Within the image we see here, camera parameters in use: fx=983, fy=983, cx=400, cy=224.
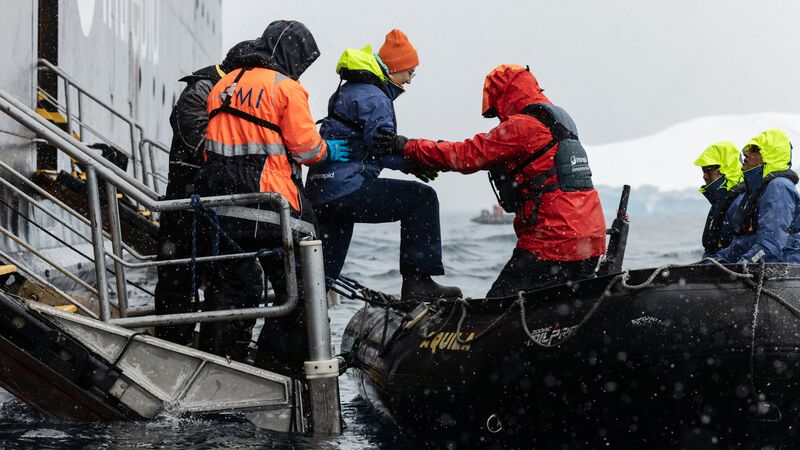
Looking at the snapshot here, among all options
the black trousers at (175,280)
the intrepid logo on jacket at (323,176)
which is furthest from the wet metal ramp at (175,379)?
the intrepid logo on jacket at (323,176)

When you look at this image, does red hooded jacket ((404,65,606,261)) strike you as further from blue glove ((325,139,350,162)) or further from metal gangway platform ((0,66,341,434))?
metal gangway platform ((0,66,341,434))

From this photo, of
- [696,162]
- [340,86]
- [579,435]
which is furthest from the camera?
[696,162]

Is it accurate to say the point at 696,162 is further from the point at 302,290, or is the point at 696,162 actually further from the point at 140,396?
the point at 140,396

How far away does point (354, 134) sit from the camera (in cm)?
595

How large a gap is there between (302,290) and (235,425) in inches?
31.7

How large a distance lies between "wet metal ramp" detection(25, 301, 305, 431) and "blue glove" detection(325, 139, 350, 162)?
1403 millimetres

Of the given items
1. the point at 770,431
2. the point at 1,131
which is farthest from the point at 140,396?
the point at 1,131

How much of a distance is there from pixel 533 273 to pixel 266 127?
68.6 inches

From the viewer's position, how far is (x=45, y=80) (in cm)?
1055

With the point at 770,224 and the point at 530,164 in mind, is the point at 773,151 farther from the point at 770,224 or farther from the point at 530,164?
the point at 530,164

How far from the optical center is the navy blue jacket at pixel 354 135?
19.3 ft

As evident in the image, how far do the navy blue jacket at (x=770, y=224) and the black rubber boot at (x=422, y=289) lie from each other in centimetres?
234

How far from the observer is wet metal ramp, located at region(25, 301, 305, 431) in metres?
4.95

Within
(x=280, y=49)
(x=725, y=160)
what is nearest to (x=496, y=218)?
(x=725, y=160)
